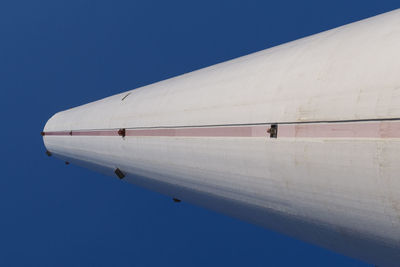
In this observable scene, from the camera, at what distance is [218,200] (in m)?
5.80

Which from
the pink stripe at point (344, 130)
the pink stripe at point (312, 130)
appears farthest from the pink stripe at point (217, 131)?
the pink stripe at point (344, 130)

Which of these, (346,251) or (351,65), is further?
(346,251)

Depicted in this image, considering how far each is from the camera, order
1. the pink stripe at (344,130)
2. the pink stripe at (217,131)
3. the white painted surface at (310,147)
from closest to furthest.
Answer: the pink stripe at (344,130) < the white painted surface at (310,147) < the pink stripe at (217,131)

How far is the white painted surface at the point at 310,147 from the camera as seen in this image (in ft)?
9.73

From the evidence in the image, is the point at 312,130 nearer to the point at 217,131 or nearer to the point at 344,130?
the point at 344,130

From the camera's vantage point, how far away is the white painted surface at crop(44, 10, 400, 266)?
297 centimetres

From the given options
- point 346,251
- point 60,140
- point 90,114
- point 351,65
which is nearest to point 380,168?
point 351,65

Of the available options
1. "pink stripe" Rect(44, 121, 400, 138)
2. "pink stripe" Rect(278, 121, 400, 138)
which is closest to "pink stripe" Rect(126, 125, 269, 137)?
"pink stripe" Rect(44, 121, 400, 138)

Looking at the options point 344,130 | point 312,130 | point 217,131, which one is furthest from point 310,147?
point 217,131

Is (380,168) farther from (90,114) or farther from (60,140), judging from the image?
(60,140)

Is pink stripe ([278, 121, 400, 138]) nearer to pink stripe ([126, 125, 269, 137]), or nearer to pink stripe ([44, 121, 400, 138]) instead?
pink stripe ([44, 121, 400, 138])

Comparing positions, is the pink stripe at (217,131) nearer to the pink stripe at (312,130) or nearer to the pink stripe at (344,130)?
the pink stripe at (312,130)

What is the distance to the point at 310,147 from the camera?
3457mm

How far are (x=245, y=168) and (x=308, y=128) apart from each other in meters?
1.23
